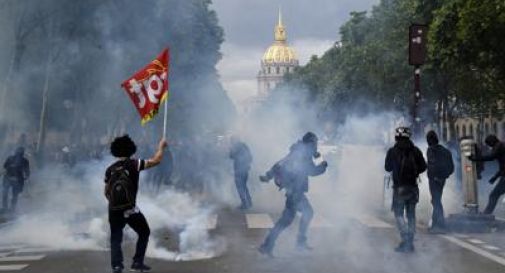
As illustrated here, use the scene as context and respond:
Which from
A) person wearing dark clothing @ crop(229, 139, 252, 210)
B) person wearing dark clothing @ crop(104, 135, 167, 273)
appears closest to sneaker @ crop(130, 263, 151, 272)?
person wearing dark clothing @ crop(104, 135, 167, 273)

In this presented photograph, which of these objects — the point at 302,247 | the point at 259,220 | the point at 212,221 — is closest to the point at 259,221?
the point at 259,220

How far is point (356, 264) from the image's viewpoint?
33.6 ft

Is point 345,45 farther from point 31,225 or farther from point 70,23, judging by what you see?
point 31,225

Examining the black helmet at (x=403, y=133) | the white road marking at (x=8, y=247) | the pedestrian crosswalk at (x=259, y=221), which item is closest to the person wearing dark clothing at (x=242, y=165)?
the pedestrian crosswalk at (x=259, y=221)

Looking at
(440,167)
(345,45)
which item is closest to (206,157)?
(440,167)

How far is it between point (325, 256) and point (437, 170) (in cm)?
368

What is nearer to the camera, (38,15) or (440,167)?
(440,167)

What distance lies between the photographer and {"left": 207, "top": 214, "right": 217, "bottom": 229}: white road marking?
591 inches

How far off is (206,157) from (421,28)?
10950 millimetres

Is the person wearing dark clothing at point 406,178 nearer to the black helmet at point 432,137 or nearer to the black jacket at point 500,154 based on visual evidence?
the black helmet at point 432,137

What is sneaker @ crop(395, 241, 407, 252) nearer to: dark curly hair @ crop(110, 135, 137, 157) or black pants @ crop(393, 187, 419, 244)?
black pants @ crop(393, 187, 419, 244)

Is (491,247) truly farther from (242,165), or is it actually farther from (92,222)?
(242,165)

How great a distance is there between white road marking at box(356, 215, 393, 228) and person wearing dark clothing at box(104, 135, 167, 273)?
264 inches

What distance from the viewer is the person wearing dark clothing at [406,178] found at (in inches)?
444
